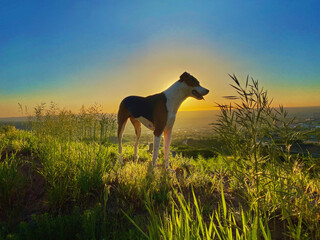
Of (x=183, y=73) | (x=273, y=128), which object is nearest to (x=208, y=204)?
(x=273, y=128)

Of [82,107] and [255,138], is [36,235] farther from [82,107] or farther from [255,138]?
[82,107]

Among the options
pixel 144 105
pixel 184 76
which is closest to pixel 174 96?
pixel 184 76

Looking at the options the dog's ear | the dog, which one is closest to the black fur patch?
the dog

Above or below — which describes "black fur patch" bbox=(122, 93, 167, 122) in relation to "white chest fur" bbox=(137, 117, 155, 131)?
above

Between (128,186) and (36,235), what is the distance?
152 cm

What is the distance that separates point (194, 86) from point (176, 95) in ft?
1.55

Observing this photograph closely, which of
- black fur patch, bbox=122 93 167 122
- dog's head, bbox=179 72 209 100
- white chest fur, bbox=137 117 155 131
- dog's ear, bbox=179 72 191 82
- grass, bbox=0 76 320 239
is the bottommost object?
grass, bbox=0 76 320 239

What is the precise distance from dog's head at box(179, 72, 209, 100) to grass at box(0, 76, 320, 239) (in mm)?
1900

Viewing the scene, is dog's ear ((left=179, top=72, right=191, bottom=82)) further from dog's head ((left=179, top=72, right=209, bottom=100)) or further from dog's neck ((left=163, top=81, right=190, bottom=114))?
dog's neck ((left=163, top=81, right=190, bottom=114))

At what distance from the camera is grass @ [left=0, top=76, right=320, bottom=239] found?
5.96 feet

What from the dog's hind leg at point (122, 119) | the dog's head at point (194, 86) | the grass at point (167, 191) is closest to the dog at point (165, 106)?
the dog's head at point (194, 86)

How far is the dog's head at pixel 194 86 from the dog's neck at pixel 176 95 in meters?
0.11

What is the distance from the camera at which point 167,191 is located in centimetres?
399

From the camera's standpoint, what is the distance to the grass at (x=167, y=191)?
1.82 meters
